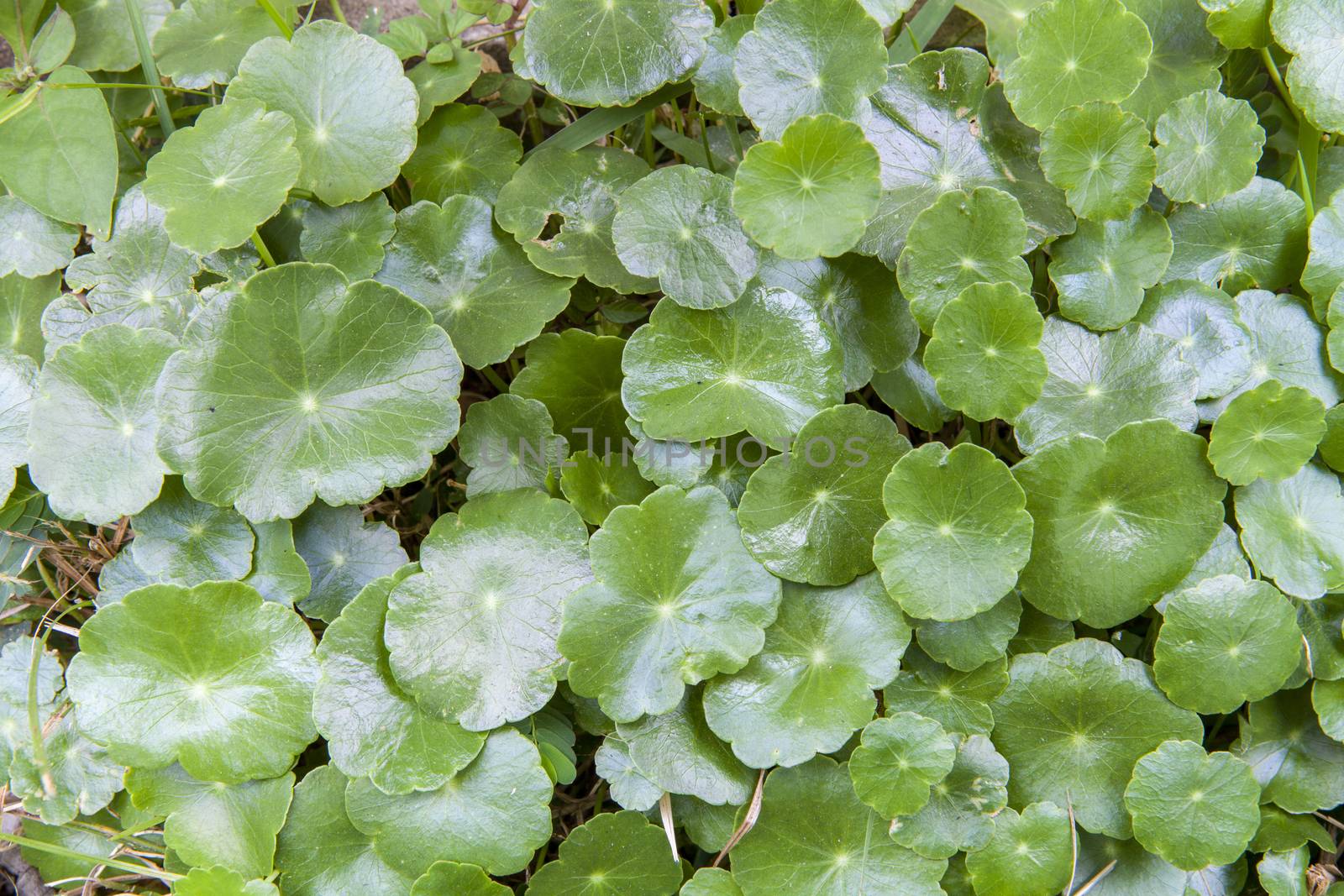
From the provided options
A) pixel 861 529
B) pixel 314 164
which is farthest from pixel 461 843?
pixel 314 164

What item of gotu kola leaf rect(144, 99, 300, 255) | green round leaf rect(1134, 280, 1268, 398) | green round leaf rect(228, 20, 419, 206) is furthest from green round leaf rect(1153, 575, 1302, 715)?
gotu kola leaf rect(144, 99, 300, 255)

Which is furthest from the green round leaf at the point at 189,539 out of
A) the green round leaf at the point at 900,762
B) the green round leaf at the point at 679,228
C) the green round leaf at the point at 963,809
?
the green round leaf at the point at 963,809

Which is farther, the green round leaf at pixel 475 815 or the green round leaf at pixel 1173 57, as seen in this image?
the green round leaf at pixel 1173 57

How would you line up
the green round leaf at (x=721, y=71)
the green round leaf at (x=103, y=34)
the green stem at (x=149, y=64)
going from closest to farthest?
the green round leaf at (x=721, y=71)
the green stem at (x=149, y=64)
the green round leaf at (x=103, y=34)

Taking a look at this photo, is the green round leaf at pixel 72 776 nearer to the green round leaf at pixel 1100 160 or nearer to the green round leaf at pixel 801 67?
the green round leaf at pixel 801 67

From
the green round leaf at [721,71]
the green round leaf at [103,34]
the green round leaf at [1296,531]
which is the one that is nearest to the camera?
the green round leaf at [1296,531]

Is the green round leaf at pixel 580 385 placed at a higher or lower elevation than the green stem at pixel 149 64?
lower
